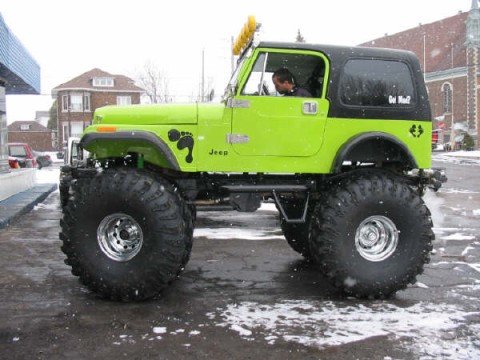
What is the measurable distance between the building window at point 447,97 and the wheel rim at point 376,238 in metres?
60.9

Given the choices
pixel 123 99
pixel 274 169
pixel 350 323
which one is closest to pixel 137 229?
pixel 274 169

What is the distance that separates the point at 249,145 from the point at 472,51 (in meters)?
59.6

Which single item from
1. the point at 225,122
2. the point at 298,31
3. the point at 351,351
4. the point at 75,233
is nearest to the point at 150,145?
the point at 225,122

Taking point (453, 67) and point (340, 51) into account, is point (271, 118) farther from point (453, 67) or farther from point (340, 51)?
point (453, 67)

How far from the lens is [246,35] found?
17.4 ft

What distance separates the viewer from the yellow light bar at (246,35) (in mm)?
5074

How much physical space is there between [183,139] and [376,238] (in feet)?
6.90

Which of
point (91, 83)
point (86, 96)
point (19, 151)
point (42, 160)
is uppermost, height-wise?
point (91, 83)

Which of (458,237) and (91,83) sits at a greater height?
(91,83)

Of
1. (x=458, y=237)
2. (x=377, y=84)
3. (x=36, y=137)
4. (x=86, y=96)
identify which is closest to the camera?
(x=377, y=84)

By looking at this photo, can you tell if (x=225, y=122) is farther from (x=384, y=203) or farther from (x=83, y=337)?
(x=83, y=337)

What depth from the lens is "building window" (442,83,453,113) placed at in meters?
61.4

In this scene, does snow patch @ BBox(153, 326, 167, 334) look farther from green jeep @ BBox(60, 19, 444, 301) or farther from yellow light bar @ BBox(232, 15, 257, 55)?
yellow light bar @ BBox(232, 15, 257, 55)

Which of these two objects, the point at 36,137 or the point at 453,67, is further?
the point at 36,137
